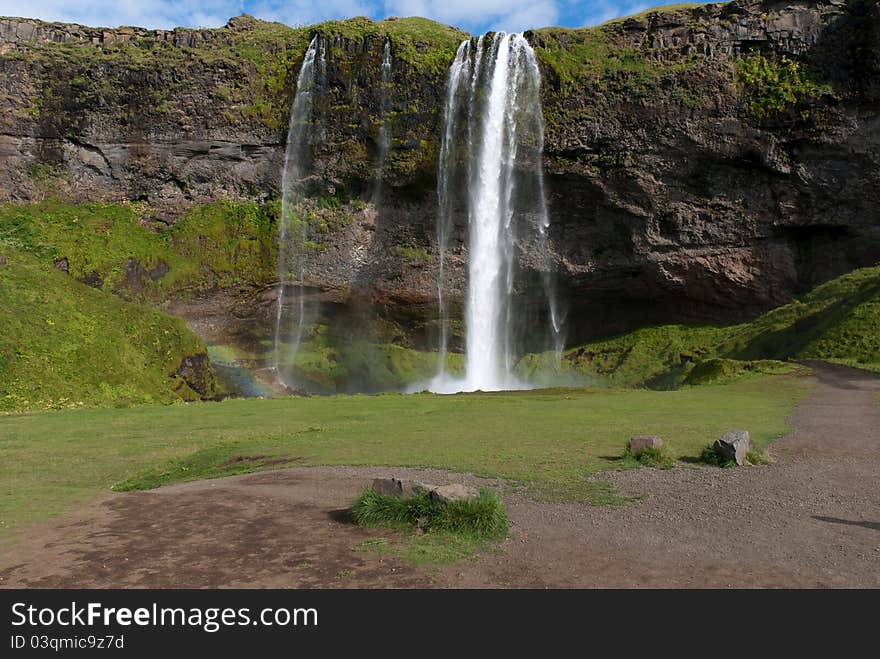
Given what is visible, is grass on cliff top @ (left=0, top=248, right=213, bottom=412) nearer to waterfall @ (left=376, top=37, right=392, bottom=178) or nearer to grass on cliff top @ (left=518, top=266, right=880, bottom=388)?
waterfall @ (left=376, top=37, right=392, bottom=178)

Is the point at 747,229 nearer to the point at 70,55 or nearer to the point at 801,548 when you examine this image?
the point at 801,548

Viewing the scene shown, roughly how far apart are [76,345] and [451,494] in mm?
31638

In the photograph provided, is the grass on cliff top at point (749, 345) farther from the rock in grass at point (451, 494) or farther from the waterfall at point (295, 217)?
the rock in grass at point (451, 494)

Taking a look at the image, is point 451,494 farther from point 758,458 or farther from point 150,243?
point 150,243

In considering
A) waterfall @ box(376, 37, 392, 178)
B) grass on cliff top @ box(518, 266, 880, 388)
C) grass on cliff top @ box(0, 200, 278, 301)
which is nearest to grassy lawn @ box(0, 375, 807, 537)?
grass on cliff top @ box(518, 266, 880, 388)

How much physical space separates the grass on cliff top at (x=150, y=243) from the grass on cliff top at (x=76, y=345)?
9.49 meters

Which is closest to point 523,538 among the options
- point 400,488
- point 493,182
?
point 400,488

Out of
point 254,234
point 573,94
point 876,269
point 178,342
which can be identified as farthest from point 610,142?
point 178,342

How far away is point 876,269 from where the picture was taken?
43.7 metres

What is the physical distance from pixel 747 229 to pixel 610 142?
12.8 m

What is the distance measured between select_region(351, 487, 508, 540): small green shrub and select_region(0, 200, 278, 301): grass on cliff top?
154 feet

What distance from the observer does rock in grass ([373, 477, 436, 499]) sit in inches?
378

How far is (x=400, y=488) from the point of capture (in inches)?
381

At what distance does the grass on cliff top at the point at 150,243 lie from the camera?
52062mm
